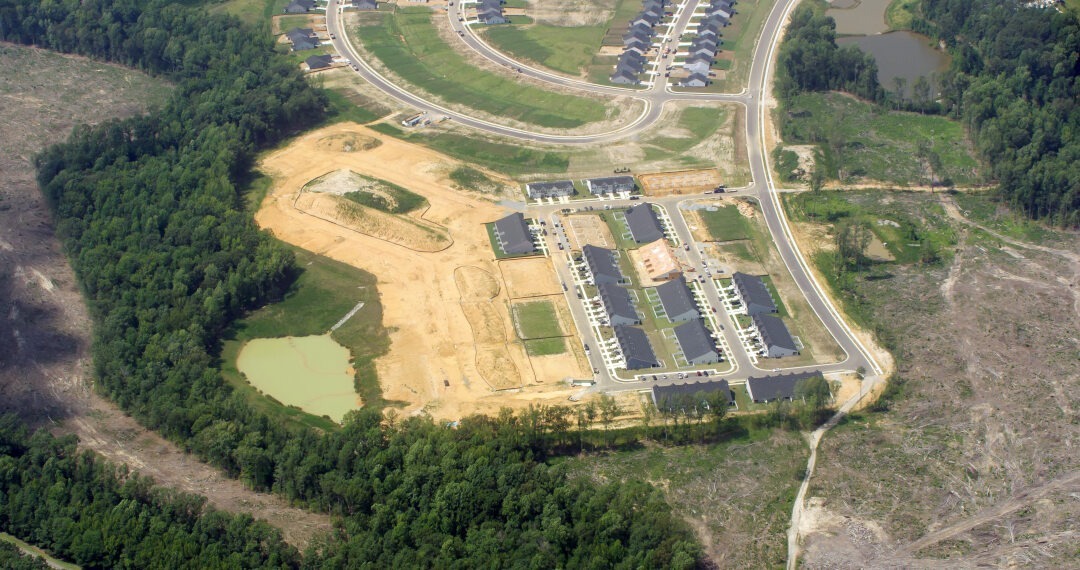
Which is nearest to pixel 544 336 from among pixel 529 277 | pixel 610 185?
pixel 529 277

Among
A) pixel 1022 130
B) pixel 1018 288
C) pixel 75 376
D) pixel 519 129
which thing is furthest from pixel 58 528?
pixel 1022 130

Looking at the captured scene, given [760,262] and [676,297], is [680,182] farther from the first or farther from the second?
[676,297]

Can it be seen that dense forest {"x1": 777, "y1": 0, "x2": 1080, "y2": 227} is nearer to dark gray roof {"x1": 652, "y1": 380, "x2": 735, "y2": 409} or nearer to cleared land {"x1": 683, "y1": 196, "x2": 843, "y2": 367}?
cleared land {"x1": 683, "y1": 196, "x2": 843, "y2": 367}

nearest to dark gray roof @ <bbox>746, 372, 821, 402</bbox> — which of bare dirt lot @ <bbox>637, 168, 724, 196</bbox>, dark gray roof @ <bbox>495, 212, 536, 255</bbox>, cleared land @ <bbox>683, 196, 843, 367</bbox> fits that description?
cleared land @ <bbox>683, 196, 843, 367</bbox>

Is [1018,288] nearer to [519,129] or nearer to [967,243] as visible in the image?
[967,243]

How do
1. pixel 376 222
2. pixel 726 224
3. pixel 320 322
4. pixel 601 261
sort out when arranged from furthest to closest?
pixel 726 224 < pixel 376 222 < pixel 601 261 < pixel 320 322

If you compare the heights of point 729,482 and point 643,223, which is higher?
point 643,223
